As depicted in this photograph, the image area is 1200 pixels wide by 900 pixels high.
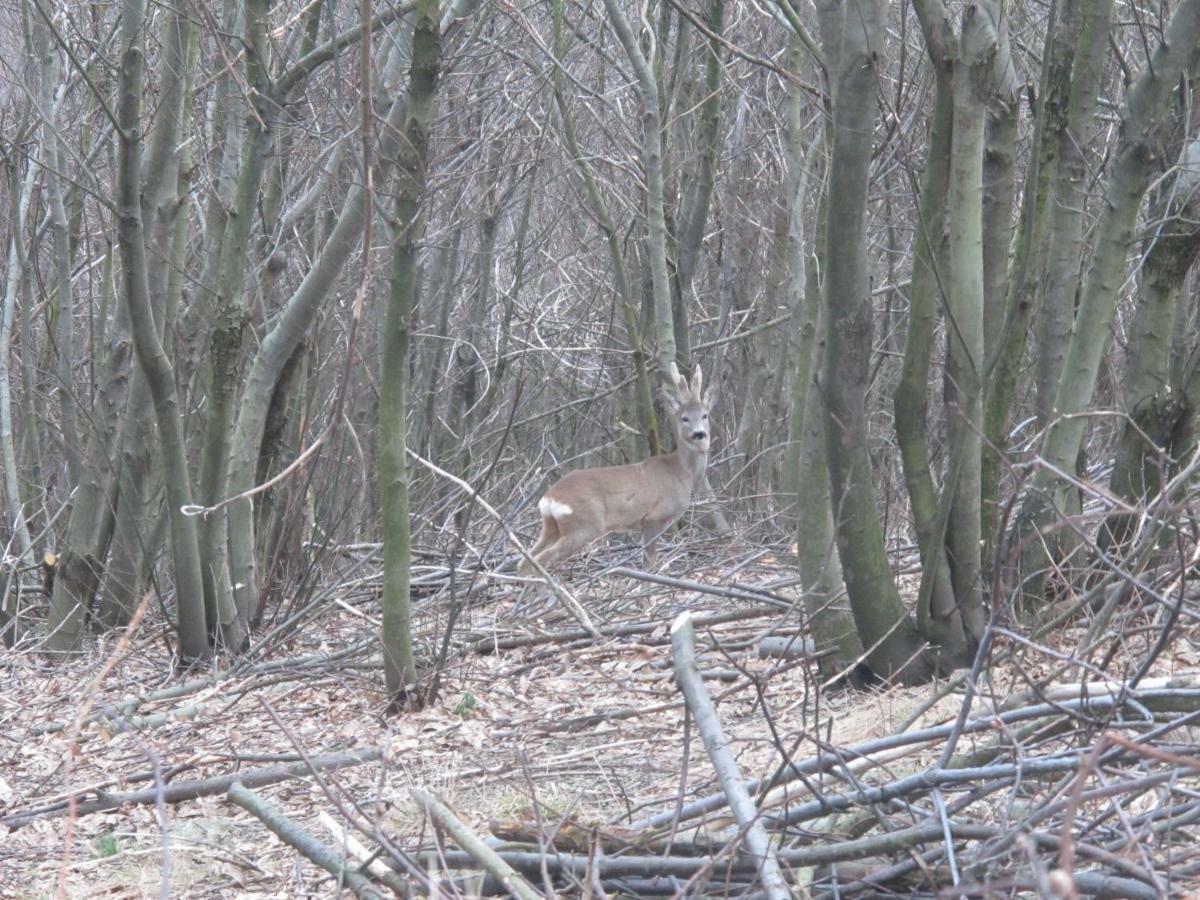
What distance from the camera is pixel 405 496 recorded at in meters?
6.28

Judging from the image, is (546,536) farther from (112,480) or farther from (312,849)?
(312,849)

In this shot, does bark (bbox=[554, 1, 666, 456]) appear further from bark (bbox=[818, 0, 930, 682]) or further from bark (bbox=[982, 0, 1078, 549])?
bark (bbox=[818, 0, 930, 682])

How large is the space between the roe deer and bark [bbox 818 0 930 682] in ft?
15.3

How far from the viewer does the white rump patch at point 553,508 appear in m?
10.7

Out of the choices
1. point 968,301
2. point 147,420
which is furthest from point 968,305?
point 147,420

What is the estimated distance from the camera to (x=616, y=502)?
36.0 feet

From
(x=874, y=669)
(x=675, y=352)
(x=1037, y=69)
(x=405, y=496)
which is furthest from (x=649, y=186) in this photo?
(x=874, y=669)

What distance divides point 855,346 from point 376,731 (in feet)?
8.98

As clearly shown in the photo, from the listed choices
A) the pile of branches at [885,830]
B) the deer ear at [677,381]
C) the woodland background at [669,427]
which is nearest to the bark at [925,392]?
the woodland background at [669,427]

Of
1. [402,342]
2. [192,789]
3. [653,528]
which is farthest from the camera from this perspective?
[653,528]

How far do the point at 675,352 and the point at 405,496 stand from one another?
5.97 m

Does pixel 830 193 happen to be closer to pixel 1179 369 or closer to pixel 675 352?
pixel 1179 369

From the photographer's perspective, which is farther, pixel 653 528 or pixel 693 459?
pixel 693 459

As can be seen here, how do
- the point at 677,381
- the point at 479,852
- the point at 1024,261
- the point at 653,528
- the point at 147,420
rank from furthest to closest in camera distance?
the point at 677,381 < the point at 653,528 < the point at 147,420 < the point at 1024,261 < the point at 479,852
